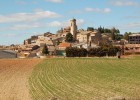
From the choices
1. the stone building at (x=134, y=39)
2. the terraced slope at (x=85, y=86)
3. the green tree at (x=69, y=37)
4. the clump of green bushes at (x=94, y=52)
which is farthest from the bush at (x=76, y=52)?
the stone building at (x=134, y=39)

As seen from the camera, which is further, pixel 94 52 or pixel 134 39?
pixel 134 39

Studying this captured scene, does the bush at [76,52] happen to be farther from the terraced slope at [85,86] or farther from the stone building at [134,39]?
the stone building at [134,39]

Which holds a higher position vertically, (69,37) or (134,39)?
(69,37)

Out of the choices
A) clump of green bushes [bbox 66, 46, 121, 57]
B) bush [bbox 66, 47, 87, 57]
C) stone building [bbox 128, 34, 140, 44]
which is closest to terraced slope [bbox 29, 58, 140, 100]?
clump of green bushes [bbox 66, 46, 121, 57]

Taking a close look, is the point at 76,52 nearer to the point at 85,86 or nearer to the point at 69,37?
the point at 69,37

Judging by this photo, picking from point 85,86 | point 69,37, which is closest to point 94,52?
point 69,37

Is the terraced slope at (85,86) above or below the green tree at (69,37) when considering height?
Result: below

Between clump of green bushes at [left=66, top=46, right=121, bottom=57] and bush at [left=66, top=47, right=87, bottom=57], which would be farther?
bush at [left=66, top=47, right=87, bottom=57]

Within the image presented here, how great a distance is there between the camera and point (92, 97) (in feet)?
71.2

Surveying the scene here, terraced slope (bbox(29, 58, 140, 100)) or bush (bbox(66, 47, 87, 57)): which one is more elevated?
bush (bbox(66, 47, 87, 57))

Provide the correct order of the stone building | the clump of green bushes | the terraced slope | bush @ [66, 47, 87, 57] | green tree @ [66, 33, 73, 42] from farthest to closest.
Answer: green tree @ [66, 33, 73, 42], the stone building, bush @ [66, 47, 87, 57], the clump of green bushes, the terraced slope

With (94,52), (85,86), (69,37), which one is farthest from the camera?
(69,37)

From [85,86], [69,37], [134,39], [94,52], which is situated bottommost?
[85,86]

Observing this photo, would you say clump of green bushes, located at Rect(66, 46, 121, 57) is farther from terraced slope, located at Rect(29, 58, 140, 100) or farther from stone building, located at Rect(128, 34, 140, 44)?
stone building, located at Rect(128, 34, 140, 44)
